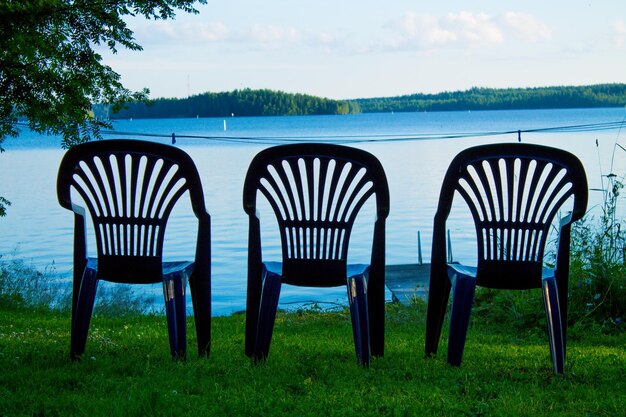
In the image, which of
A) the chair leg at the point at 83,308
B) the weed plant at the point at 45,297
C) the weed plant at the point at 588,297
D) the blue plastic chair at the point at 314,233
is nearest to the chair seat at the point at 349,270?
the blue plastic chair at the point at 314,233

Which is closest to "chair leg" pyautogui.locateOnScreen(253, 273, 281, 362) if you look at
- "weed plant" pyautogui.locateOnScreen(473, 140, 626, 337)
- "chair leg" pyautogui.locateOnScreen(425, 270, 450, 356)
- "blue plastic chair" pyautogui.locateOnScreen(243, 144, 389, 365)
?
"blue plastic chair" pyautogui.locateOnScreen(243, 144, 389, 365)

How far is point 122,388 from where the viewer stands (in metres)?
3.76

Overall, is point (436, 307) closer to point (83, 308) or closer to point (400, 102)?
point (83, 308)

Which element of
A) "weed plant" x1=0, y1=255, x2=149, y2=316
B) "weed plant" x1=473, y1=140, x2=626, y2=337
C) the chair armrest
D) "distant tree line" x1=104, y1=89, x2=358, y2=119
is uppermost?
"distant tree line" x1=104, y1=89, x2=358, y2=119

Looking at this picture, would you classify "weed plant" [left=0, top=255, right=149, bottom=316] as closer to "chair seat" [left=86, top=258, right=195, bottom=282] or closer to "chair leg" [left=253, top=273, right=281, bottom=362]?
"chair seat" [left=86, top=258, right=195, bottom=282]

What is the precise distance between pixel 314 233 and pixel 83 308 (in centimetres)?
136

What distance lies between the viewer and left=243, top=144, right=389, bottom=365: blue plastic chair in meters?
4.32

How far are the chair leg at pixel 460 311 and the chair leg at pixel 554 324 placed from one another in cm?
41

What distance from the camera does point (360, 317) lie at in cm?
431

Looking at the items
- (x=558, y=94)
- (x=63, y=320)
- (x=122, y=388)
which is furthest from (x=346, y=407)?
(x=558, y=94)

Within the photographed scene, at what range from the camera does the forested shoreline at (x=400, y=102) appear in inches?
4013

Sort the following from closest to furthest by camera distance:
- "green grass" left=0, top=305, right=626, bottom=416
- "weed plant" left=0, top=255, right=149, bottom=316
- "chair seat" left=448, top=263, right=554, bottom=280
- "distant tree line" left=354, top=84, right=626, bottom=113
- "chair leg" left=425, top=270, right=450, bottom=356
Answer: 1. "green grass" left=0, top=305, right=626, bottom=416
2. "chair seat" left=448, top=263, right=554, bottom=280
3. "chair leg" left=425, top=270, right=450, bottom=356
4. "weed plant" left=0, top=255, right=149, bottom=316
5. "distant tree line" left=354, top=84, right=626, bottom=113

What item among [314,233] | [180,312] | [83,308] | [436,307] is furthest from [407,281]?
[83,308]

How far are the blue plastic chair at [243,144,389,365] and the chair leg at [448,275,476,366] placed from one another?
0.45m
